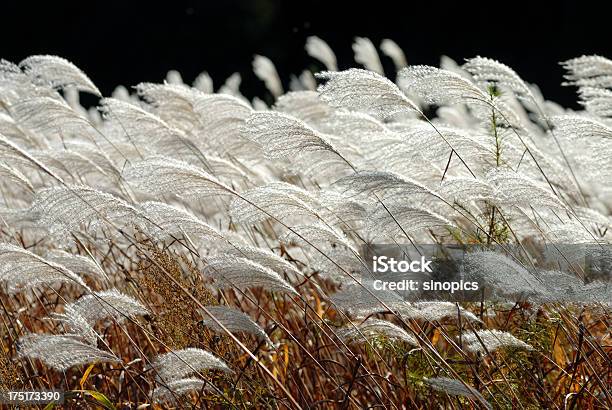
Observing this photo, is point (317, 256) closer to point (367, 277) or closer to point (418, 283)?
point (367, 277)

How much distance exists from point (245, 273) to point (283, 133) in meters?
0.49

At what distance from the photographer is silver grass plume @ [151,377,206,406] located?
266cm

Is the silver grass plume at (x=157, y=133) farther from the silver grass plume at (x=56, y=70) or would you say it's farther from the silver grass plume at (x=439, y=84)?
the silver grass plume at (x=439, y=84)

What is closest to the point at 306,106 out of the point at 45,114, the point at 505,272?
the point at 45,114

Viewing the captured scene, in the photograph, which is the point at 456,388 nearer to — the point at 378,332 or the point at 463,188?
the point at 378,332

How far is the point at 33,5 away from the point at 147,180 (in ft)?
65.2

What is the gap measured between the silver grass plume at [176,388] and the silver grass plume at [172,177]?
1.75 feet

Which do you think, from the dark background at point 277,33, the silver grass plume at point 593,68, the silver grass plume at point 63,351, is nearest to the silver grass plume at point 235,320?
the silver grass plume at point 63,351

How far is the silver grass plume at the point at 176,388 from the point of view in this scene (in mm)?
2658

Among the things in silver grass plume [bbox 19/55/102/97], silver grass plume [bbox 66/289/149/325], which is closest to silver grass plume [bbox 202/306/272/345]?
silver grass plume [bbox 66/289/149/325]

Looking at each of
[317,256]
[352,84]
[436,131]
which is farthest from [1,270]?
[436,131]

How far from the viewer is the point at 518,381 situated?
2867mm

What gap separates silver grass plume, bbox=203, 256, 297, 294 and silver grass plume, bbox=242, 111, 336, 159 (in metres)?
0.45

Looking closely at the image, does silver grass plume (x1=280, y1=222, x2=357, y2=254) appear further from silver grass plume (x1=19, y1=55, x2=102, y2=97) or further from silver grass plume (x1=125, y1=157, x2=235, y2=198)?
silver grass plume (x1=19, y1=55, x2=102, y2=97)
